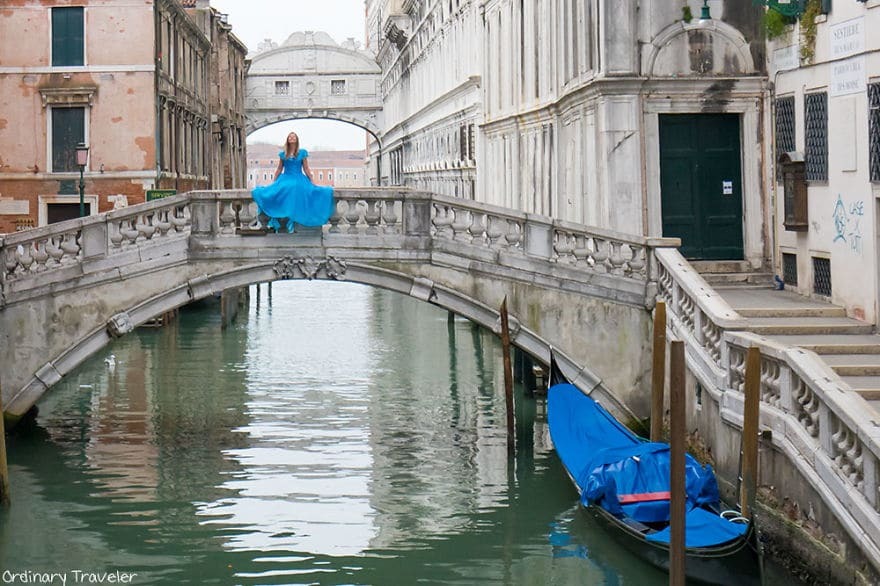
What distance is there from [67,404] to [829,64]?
11.2 m

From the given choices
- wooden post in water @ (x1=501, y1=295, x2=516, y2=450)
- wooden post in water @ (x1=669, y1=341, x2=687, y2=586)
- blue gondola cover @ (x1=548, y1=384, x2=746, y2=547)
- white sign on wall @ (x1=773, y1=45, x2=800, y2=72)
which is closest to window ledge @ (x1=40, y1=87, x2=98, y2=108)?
wooden post in water @ (x1=501, y1=295, x2=516, y2=450)

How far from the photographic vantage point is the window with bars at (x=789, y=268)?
53.2 feet

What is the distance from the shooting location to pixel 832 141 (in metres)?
14.6

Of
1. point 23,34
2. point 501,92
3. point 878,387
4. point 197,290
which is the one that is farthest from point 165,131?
point 878,387

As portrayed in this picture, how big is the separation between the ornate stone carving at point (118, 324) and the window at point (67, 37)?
13724 millimetres

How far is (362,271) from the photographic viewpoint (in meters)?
15.7

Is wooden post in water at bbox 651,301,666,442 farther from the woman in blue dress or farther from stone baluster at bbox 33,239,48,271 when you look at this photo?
stone baluster at bbox 33,239,48,271

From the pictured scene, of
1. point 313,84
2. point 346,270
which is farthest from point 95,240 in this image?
point 313,84

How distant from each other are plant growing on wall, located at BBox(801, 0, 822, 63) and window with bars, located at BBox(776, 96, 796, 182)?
29.4 inches

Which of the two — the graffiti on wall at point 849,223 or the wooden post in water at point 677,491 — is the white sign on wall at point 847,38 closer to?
the graffiti on wall at point 849,223

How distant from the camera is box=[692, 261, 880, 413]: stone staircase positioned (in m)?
11.9

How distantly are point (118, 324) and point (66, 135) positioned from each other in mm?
13429

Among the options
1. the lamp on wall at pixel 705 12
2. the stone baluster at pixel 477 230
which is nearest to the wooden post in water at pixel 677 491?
the stone baluster at pixel 477 230

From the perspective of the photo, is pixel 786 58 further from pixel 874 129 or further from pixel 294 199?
pixel 294 199
